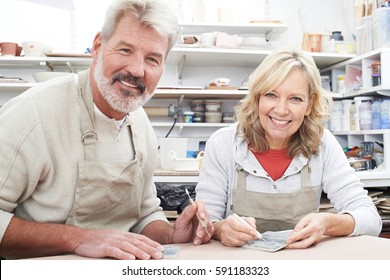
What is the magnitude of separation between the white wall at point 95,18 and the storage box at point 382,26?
2.41ft

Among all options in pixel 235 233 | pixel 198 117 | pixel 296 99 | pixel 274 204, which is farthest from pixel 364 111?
pixel 235 233

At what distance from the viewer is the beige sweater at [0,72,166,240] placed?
1161 mm

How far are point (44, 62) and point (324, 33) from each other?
233cm

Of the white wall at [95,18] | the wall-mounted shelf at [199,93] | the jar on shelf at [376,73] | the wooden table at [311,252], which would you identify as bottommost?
the wooden table at [311,252]

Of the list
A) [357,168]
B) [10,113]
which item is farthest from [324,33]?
[10,113]

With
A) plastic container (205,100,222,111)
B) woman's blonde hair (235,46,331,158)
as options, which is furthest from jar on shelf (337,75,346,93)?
woman's blonde hair (235,46,331,158)

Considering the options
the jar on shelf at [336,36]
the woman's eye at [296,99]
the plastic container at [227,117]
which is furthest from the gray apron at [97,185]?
the jar on shelf at [336,36]

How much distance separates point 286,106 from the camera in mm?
Answer: 1562

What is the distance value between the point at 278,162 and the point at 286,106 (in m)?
0.22

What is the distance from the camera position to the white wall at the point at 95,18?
331 centimetres

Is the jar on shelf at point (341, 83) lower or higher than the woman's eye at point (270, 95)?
higher

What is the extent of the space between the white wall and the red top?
2.03 m

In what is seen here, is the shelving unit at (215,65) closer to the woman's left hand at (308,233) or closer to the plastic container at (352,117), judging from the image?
the plastic container at (352,117)
